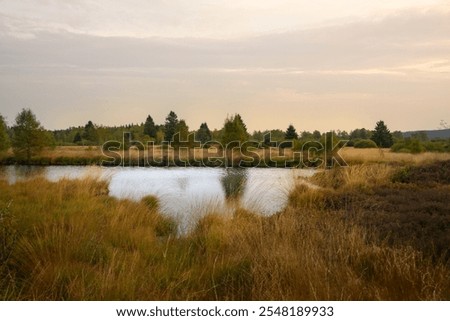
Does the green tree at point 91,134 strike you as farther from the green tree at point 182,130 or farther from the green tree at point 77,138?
the green tree at point 77,138

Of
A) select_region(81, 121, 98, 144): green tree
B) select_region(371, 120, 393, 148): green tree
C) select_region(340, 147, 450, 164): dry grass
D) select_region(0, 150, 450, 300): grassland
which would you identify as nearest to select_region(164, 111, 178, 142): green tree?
select_region(81, 121, 98, 144): green tree

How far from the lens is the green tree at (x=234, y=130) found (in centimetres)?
2053

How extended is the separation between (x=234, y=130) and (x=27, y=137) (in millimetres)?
8631

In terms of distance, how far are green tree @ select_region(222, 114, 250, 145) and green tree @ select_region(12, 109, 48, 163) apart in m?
7.76

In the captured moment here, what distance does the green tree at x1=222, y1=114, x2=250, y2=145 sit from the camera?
2053 centimetres

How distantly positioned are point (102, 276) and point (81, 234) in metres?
1.29

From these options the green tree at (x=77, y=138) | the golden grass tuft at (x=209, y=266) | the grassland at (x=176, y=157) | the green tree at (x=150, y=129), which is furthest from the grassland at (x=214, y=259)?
the green tree at (x=77, y=138)

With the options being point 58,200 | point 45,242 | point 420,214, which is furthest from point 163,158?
point 45,242

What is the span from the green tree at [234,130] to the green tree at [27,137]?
7758 millimetres

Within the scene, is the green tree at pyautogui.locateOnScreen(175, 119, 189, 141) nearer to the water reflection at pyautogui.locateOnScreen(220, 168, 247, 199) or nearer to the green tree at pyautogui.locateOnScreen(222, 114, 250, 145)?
the green tree at pyautogui.locateOnScreen(222, 114, 250, 145)

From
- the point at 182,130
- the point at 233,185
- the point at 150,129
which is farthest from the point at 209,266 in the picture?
the point at 150,129

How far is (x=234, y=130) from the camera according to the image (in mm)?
20500

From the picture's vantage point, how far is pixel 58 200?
7.52 meters
